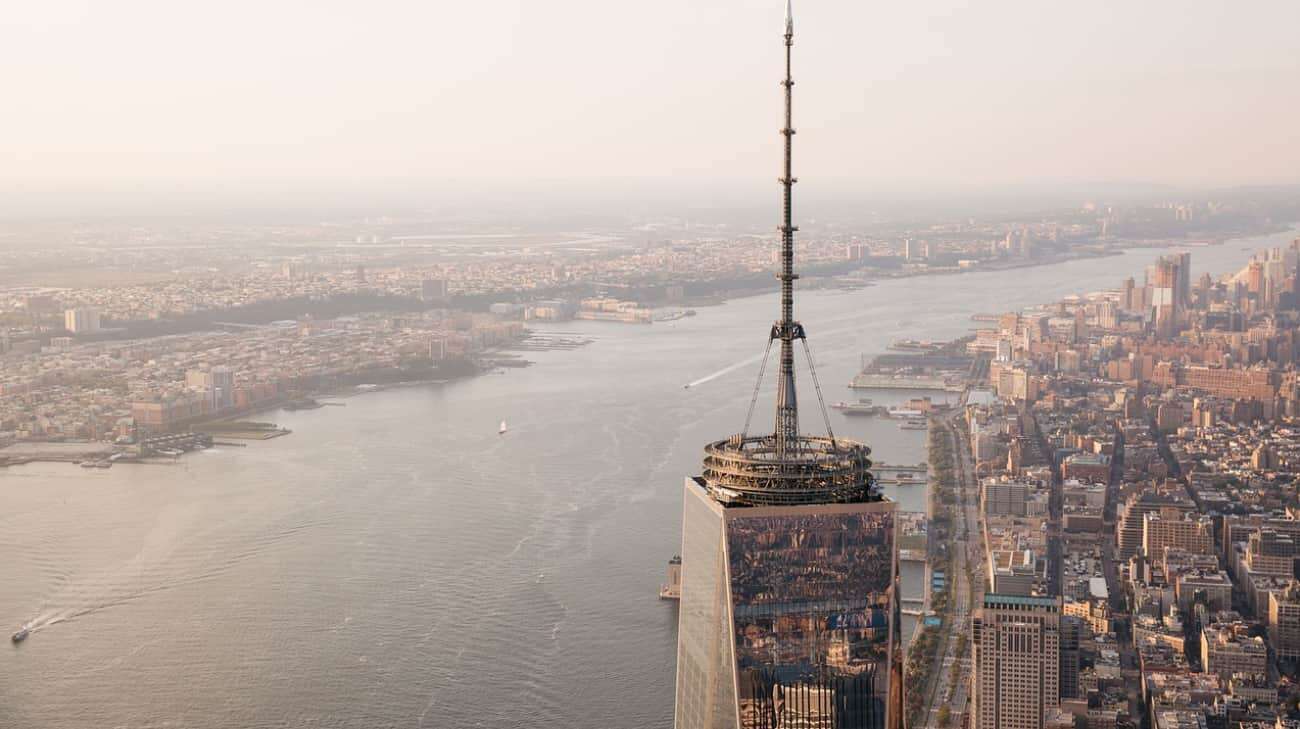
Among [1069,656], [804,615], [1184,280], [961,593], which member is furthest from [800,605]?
[1184,280]

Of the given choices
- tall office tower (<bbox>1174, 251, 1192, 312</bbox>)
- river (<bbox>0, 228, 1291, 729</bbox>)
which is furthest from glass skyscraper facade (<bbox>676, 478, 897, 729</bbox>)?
tall office tower (<bbox>1174, 251, 1192, 312</bbox>)

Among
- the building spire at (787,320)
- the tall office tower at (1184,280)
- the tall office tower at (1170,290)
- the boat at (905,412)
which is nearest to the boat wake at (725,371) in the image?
the boat at (905,412)

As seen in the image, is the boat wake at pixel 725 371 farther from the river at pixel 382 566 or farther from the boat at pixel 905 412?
the boat at pixel 905 412

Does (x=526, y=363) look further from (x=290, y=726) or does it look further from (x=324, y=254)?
(x=290, y=726)

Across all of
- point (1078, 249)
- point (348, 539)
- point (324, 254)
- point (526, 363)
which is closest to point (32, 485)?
point (348, 539)

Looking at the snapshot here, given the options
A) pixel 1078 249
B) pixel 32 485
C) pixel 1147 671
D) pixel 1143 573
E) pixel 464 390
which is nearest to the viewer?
pixel 1147 671

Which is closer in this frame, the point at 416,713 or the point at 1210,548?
the point at 416,713
